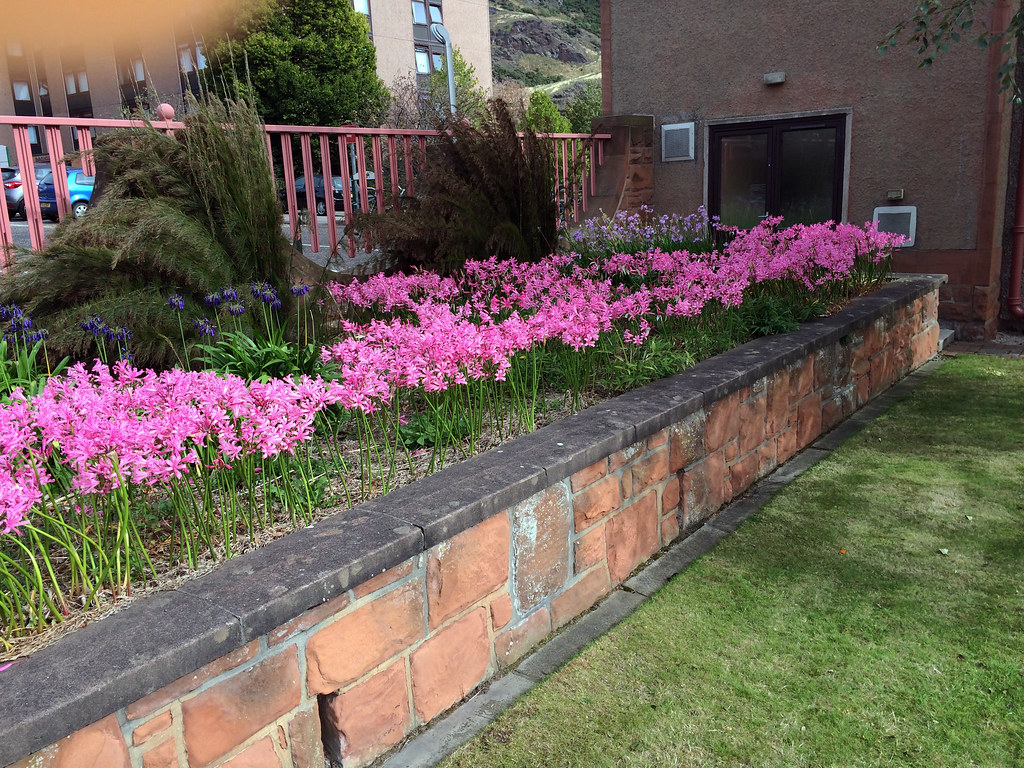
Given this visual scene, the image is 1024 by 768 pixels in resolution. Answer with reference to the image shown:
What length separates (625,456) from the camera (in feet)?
9.50

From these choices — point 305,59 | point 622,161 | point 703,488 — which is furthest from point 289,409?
point 305,59

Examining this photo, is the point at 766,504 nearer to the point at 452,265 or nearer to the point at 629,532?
the point at 629,532

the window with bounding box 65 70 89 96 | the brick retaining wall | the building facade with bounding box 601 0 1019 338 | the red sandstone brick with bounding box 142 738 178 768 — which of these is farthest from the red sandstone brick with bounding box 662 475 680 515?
the window with bounding box 65 70 89 96

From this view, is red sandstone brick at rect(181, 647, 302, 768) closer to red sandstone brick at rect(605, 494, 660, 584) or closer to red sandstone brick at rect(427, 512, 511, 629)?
red sandstone brick at rect(427, 512, 511, 629)

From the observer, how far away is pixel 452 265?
5.18 metres

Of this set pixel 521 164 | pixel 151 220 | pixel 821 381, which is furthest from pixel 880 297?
pixel 151 220

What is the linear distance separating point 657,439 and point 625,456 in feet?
0.76

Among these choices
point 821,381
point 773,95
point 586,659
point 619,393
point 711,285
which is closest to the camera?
point 586,659

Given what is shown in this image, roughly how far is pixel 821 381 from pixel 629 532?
2064 millimetres

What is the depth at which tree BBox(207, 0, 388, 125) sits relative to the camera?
24906 mm

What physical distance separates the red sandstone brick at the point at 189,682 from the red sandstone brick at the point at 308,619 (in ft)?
0.18

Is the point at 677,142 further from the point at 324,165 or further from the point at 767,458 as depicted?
the point at 767,458

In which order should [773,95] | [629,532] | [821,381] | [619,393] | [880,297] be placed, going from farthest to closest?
[773,95], [880,297], [821,381], [619,393], [629,532]

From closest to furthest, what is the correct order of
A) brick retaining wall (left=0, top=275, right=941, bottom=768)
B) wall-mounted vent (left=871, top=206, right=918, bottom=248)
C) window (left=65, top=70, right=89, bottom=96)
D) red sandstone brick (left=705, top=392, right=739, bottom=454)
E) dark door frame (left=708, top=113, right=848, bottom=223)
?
brick retaining wall (left=0, top=275, right=941, bottom=768), red sandstone brick (left=705, top=392, right=739, bottom=454), wall-mounted vent (left=871, top=206, right=918, bottom=248), dark door frame (left=708, top=113, right=848, bottom=223), window (left=65, top=70, right=89, bottom=96)
